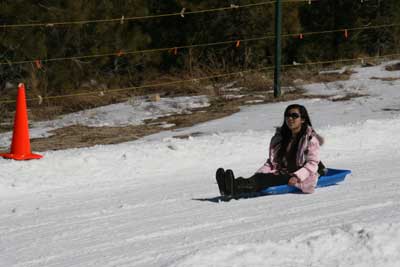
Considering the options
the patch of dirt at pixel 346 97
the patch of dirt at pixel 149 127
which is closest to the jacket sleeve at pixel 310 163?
the patch of dirt at pixel 149 127

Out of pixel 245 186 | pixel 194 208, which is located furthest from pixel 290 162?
pixel 194 208

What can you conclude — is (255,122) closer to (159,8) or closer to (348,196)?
(348,196)

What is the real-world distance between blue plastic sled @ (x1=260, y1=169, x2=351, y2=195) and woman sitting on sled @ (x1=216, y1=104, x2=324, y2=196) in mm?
53

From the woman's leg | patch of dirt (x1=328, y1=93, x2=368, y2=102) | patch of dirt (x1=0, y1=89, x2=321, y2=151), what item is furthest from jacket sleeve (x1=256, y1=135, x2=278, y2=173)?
patch of dirt (x1=328, y1=93, x2=368, y2=102)

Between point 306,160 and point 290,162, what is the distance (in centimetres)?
20

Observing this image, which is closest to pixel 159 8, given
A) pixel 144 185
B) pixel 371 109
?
pixel 371 109

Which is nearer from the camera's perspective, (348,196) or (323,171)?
(348,196)

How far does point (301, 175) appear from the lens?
24.8 ft

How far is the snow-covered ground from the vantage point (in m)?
5.16

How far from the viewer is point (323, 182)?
7957 mm

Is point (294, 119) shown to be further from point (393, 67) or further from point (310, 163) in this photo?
point (393, 67)

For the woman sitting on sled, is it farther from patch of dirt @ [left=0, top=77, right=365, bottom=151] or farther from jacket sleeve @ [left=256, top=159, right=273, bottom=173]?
patch of dirt @ [left=0, top=77, right=365, bottom=151]

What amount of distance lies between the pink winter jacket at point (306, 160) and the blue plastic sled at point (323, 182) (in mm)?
96

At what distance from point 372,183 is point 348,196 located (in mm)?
749
